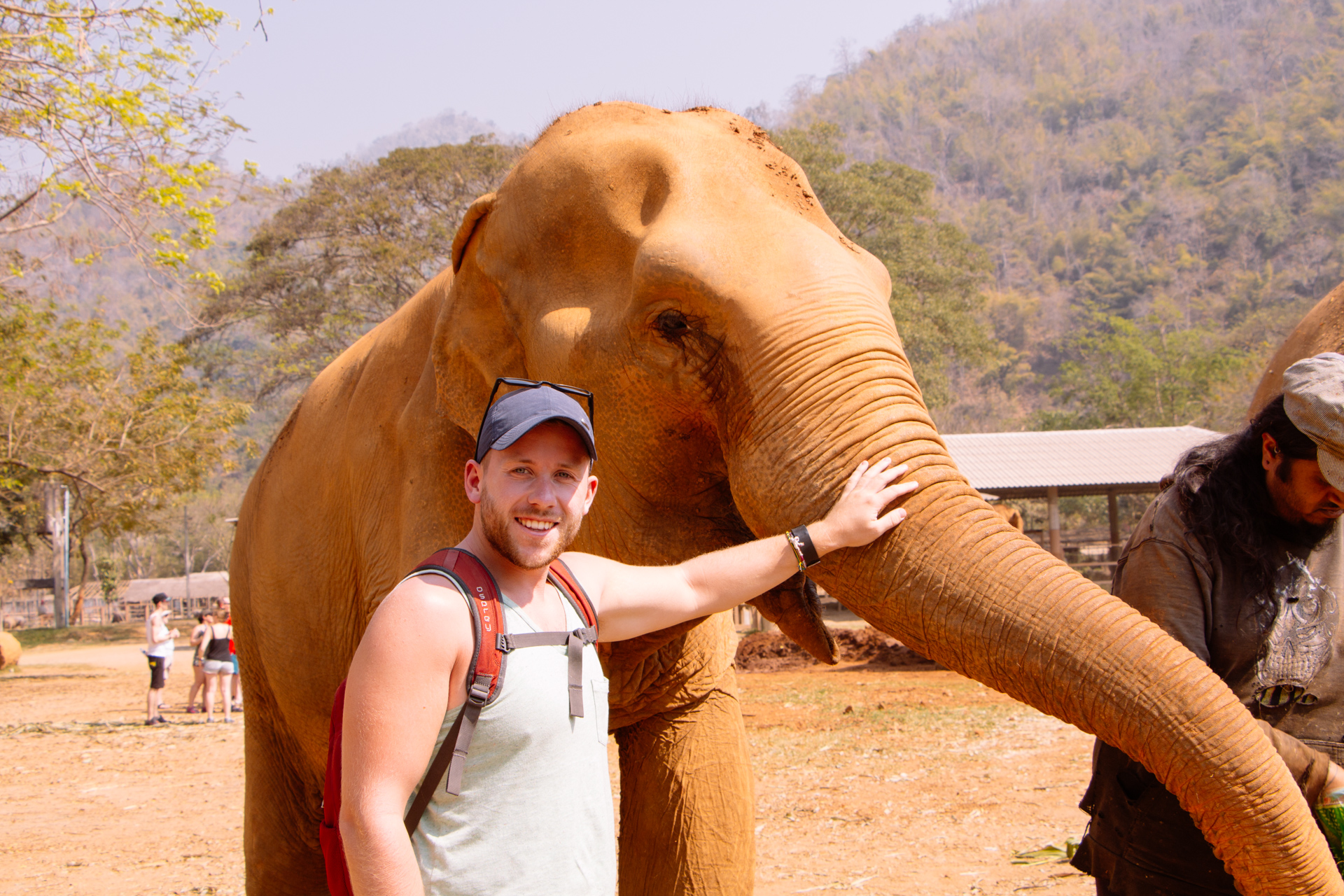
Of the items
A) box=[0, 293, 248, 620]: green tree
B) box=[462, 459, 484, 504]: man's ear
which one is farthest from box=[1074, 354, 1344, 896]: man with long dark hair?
box=[0, 293, 248, 620]: green tree

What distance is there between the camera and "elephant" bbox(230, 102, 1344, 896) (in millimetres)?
1942

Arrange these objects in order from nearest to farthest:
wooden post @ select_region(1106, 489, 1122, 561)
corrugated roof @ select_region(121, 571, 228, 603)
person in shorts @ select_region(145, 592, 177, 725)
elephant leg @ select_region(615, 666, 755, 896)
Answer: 1. elephant leg @ select_region(615, 666, 755, 896)
2. person in shorts @ select_region(145, 592, 177, 725)
3. wooden post @ select_region(1106, 489, 1122, 561)
4. corrugated roof @ select_region(121, 571, 228, 603)

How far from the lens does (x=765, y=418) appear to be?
2.36 meters

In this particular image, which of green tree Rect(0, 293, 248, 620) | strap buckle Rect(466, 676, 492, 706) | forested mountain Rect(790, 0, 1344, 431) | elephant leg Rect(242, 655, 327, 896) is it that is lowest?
elephant leg Rect(242, 655, 327, 896)

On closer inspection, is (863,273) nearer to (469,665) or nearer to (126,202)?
(469,665)

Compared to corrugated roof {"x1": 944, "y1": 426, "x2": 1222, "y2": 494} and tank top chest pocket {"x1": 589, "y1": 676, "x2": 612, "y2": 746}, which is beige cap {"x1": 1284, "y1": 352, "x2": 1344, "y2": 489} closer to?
tank top chest pocket {"x1": 589, "y1": 676, "x2": 612, "y2": 746}

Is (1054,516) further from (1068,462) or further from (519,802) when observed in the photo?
(519,802)

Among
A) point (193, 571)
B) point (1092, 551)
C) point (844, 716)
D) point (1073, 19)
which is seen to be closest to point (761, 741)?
point (844, 716)

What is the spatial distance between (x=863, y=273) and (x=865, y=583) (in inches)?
29.7

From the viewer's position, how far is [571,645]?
180 centimetres

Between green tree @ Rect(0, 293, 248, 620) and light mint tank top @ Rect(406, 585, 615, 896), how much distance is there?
68.6ft

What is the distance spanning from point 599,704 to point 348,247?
3020cm

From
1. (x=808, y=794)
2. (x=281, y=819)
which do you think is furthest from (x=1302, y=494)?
(x=808, y=794)

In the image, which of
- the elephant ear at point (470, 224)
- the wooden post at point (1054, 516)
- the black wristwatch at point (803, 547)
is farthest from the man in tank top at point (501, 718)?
the wooden post at point (1054, 516)
